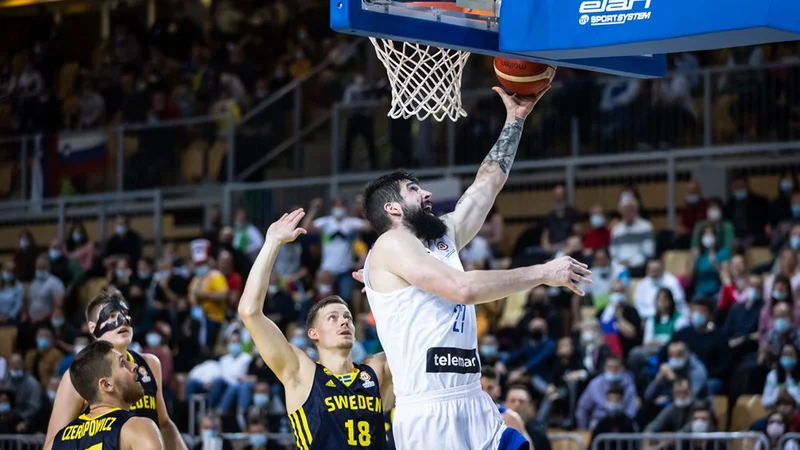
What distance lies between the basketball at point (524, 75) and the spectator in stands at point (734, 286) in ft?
23.6

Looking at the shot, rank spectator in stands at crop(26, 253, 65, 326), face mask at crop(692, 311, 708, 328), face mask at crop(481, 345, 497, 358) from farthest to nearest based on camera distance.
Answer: spectator in stands at crop(26, 253, 65, 326) < face mask at crop(481, 345, 497, 358) < face mask at crop(692, 311, 708, 328)

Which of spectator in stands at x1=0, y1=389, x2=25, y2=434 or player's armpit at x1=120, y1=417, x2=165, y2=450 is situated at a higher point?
player's armpit at x1=120, y1=417, x2=165, y2=450

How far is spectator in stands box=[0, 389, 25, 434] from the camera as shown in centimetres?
1544

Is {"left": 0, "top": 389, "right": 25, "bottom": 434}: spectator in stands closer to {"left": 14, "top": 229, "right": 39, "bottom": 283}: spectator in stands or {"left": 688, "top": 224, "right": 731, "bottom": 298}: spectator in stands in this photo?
{"left": 14, "top": 229, "right": 39, "bottom": 283}: spectator in stands

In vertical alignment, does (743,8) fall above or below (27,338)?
above

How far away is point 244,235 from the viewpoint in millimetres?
17828

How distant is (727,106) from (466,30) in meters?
10.1

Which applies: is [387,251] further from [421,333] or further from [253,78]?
[253,78]

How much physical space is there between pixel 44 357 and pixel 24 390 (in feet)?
2.55

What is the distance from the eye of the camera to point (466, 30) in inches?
265

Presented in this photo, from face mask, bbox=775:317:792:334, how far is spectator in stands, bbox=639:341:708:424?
81cm

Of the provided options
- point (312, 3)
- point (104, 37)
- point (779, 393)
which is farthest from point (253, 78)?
point (779, 393)

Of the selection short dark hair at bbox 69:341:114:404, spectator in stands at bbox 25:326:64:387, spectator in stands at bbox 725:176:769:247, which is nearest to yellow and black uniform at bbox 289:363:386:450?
short dark hair at bbox 69:341:114:404

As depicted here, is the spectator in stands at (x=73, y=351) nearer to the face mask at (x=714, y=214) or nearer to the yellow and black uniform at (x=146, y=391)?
the face mask at (x=714, y=214)
